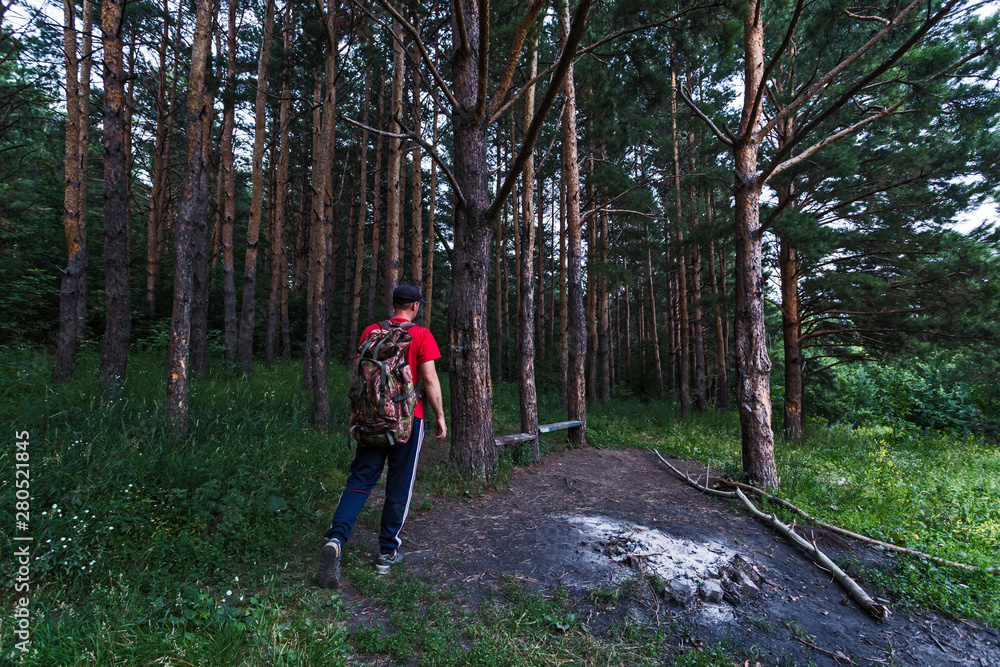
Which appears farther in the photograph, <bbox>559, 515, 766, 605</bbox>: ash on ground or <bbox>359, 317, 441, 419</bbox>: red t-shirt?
<bbox>359, 317, 441, 419</bbox>: red t-shirt

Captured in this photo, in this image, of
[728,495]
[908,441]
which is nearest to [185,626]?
[728,495]

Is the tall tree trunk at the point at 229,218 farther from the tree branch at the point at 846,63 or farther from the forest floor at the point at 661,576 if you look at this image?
the tree branch at the point at 846,63

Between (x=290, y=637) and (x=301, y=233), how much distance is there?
19605 millimetres

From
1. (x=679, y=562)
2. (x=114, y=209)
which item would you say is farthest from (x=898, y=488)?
(x=114, y=209)

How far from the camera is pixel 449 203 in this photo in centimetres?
2108

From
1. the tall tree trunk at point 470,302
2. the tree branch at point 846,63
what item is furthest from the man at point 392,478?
the tree branch at point 846,63

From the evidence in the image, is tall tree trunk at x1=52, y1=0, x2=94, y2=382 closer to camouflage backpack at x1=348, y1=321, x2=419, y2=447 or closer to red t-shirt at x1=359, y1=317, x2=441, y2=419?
camouflage backpack at x1=348, y1=321, x2=419, y2=447

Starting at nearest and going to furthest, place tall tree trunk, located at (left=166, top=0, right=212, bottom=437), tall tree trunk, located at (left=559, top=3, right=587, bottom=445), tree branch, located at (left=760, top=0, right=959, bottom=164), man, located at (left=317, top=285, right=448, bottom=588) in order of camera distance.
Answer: man, located at (left=317, top=285, right=448, bottom=588) → tree branch, located at (left=760, top=0, right=959, bottom=164) → tall tree trunk, located at (left=166, top=0, right=212, bottom=437) → tall tree trunk, located at (left=559, top=3, right=587, bottom=445)

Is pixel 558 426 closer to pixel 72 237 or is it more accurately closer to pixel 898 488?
pixel 898 488

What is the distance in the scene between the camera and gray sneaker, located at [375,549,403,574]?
3039mm

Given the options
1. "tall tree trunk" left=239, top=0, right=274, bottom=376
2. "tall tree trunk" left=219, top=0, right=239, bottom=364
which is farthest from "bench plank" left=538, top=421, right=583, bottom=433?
"tall tree trunk" left=219, top=0, right=239, bottom=364

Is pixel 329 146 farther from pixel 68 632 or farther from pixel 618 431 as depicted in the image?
pixel 618 431

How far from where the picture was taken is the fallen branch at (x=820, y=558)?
2.89 m

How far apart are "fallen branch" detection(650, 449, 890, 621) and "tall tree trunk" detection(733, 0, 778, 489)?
654mm
